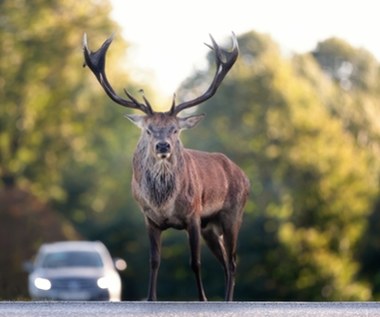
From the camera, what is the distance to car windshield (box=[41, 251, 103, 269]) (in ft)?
112

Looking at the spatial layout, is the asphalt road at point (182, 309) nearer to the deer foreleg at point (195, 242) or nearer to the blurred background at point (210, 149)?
the deer foreleg at point (195, 242)

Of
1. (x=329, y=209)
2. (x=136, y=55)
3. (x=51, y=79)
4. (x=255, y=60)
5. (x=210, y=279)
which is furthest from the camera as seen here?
(x=136, y=55)

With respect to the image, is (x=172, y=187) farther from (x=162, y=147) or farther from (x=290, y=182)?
(x=290, y=182)

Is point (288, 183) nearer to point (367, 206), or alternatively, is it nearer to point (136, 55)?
point (367, 206)

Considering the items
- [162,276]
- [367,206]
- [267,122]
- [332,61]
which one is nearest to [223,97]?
[267,122]

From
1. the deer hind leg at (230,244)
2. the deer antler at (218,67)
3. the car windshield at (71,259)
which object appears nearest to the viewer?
the deer antler at (218,67)

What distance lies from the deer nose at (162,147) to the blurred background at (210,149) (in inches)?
1353

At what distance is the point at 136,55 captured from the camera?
74125 millimetres

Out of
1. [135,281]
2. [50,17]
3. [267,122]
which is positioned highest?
[50,17]

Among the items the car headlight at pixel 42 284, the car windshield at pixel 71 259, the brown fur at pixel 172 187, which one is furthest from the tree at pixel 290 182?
the brown fur at pixel 172 187

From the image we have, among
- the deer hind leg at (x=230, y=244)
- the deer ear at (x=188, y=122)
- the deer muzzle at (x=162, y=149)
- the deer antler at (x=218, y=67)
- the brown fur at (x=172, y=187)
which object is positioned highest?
the deer antler at (x=218, y=67)

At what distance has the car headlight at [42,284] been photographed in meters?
32.8

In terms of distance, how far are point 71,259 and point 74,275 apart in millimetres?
1216

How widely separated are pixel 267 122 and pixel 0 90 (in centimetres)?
930
